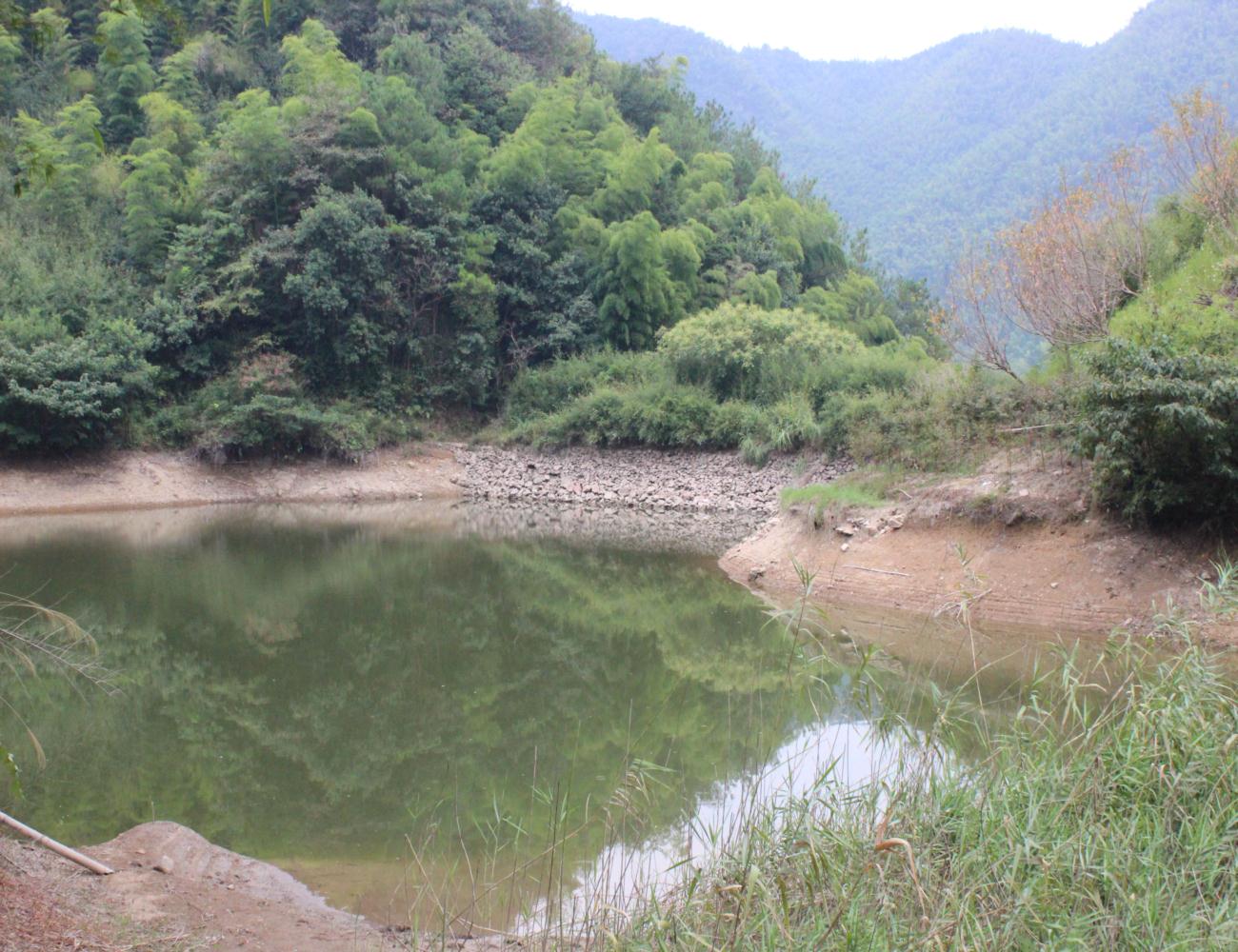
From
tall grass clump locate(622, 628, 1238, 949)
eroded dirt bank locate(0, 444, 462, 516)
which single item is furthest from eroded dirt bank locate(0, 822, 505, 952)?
eroded dirt bank locate(0, 444, 462, 516)

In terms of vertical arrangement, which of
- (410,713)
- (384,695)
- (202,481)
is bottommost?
(202,481)

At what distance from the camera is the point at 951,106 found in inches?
3361

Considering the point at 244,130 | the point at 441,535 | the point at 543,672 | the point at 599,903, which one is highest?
the point at 244,130

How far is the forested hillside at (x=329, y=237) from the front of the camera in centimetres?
2894

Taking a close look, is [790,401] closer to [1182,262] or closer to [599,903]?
[1182,262]

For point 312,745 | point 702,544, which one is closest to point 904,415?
point 702,544

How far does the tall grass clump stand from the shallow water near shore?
0.41 meters

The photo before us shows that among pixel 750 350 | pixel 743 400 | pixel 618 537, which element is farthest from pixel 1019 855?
pixel 750 350

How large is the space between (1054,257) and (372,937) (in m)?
15.0

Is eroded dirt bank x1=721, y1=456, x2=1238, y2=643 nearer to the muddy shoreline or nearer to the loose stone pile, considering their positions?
the muddy shoreline

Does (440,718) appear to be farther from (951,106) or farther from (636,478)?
(951,106)

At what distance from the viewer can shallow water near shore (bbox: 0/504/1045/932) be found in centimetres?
609

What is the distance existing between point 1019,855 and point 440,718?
6567mm

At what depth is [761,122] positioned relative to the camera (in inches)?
3728
